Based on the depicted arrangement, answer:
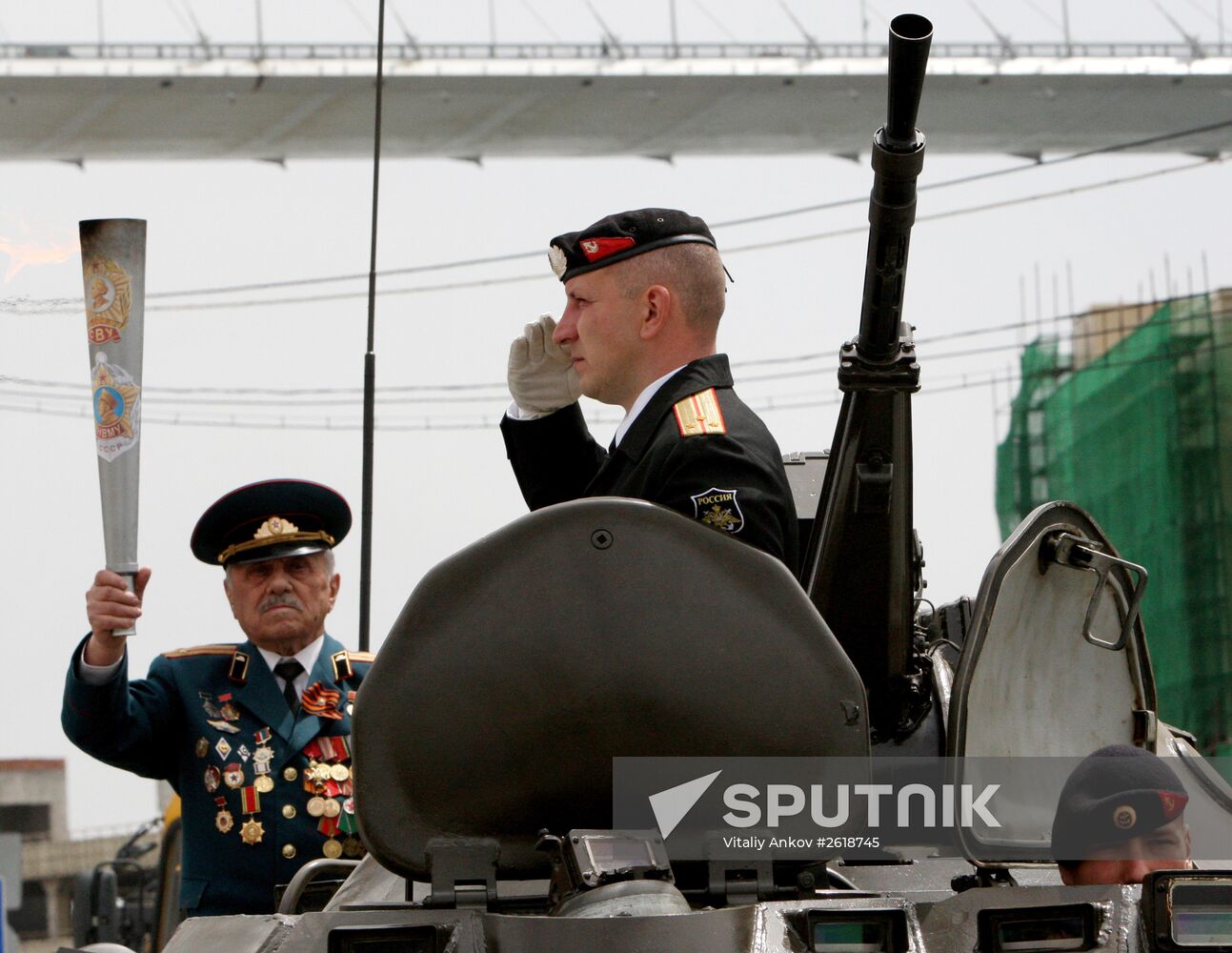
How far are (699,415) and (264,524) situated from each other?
220 centimetres

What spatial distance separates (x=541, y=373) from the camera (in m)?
4.68

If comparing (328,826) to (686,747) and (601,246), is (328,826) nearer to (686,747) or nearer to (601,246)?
(601,246)

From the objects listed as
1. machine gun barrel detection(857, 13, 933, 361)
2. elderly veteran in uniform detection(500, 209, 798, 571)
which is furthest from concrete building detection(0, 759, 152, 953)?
machine gun barrel detection(857, 13, 933, 361)

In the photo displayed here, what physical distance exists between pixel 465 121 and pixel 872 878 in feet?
75.3

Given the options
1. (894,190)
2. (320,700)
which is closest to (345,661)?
(320,700)

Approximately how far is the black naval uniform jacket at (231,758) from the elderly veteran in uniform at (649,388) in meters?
1.27

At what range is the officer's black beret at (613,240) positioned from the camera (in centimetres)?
432

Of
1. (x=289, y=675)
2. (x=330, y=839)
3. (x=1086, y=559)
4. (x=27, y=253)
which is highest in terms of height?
(x=27, y=253)

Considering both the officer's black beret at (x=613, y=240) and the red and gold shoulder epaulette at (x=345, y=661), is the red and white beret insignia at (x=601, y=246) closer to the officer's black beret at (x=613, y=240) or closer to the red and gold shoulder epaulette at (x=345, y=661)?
the officer's black beret at (x=613, y=240)

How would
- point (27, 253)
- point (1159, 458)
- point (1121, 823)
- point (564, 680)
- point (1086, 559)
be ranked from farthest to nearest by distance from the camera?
point (1159, 458) → point (27, 253) → point (1086, 559) → point (1121, 823) → point (564, 680)

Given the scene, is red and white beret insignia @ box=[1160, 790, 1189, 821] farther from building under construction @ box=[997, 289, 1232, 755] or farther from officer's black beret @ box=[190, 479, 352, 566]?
building under construction @ box=[997, 289, 1232, 755]

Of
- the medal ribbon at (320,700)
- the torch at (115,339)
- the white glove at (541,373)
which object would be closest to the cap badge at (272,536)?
the medal ribbon at (320,700)

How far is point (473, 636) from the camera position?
3.39 meters

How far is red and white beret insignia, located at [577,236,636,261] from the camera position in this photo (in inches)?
170
